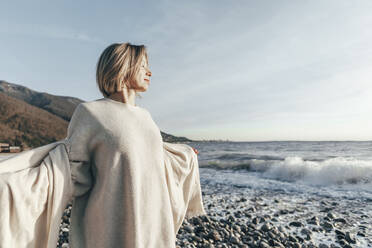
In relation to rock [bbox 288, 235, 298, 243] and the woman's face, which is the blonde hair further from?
rock [bbox 288, 235, 298, 243]

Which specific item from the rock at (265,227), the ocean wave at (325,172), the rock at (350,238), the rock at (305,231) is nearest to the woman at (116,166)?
the rock at (265,227)

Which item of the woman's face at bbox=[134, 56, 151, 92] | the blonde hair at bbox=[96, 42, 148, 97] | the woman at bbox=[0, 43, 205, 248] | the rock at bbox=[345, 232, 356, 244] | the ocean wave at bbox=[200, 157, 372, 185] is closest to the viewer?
the woman at bbox=[0, 43, 205, 248]

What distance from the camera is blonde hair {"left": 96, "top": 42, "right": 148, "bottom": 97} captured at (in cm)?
188

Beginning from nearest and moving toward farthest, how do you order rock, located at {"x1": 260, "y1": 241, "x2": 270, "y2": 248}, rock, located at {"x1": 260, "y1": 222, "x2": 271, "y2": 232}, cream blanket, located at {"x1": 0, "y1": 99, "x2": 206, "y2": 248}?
cream blanket, located at {"x1": 0, "y1": 99, "x2": 206, "y2": 248}, rock, located at {"x1": 260, "y1": 241, "x2": 270, "y2": 248}, rock, located at {"x1": 260, "y1": 222, "x2": 271, "y2": 232}

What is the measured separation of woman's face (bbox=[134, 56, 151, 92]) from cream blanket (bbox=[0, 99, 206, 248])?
20cm

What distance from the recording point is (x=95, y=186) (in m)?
1.74

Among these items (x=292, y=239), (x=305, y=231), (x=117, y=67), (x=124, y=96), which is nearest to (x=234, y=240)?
(x=292, y=239)

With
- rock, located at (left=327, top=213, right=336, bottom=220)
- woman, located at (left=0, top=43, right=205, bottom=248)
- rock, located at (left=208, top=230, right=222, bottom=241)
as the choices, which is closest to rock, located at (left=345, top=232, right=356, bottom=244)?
rock, located at (left=327, top=213, right=336, bottom=220)

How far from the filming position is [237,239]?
14.0 ft

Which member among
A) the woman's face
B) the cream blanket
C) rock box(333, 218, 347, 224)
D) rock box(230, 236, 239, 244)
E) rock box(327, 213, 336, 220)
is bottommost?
rock box(230, 236, 239, 244)

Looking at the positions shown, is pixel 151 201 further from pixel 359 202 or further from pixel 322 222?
pixel 359 202

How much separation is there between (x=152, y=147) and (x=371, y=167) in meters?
13.0

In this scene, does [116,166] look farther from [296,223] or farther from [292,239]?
[296,223]

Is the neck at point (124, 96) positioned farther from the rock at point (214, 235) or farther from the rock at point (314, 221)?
the rock at point (314, 221)
